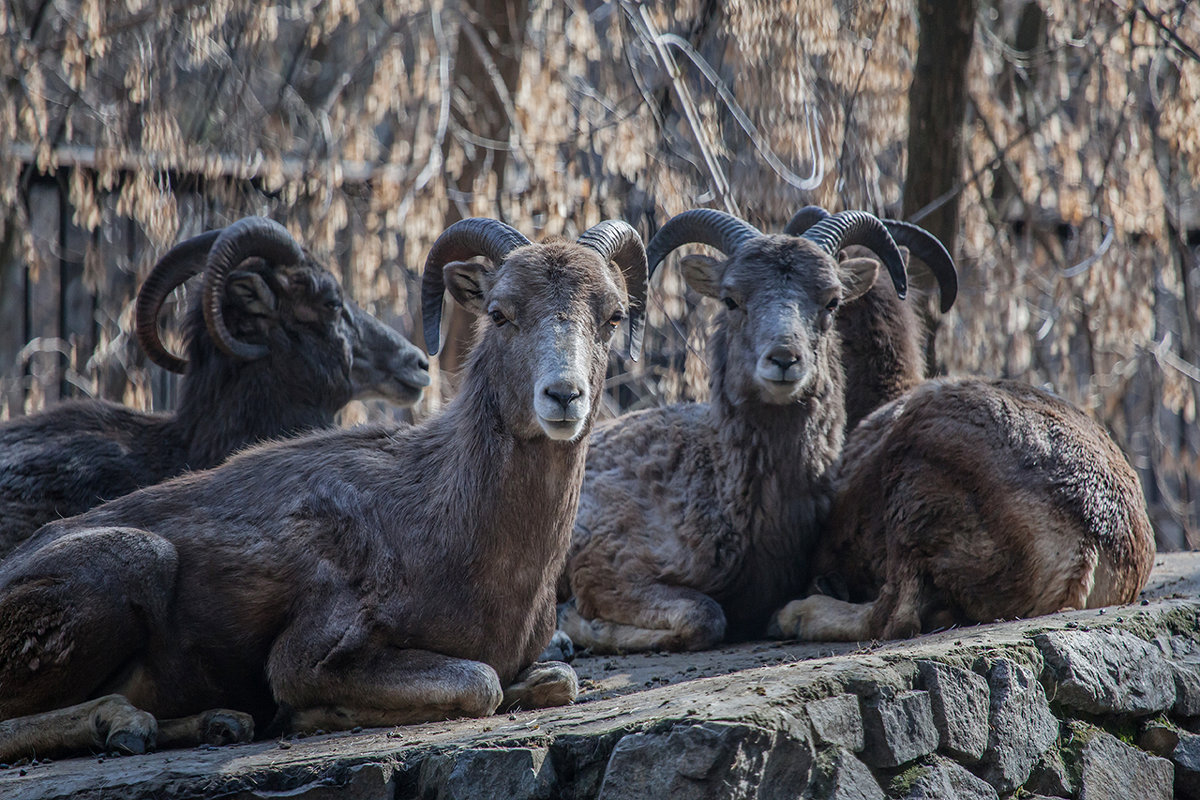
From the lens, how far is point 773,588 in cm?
625

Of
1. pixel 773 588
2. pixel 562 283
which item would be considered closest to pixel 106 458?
pixel 562 283

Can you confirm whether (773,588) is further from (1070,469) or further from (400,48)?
(400,48)

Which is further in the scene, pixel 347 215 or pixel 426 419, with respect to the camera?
pixel 347 215

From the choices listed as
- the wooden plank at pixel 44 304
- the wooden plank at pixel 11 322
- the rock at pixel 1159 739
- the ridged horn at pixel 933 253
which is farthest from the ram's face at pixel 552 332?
the wooden plank at pixel 44 304

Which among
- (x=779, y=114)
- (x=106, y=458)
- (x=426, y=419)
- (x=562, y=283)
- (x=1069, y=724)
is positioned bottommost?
(x=1069, y=724)

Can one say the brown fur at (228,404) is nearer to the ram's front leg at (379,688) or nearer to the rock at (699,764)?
the ram's front leg at (379,688)

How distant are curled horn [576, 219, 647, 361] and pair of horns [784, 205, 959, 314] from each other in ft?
6.17

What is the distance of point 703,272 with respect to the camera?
679cm

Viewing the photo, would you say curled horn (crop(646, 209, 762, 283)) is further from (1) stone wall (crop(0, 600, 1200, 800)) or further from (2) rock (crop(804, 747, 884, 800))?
(2) rock (crop(804, 747, 884, 800))

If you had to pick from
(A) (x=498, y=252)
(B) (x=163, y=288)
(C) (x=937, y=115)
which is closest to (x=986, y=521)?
(A) (x=498, y=252)

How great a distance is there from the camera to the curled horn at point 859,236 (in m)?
6.50

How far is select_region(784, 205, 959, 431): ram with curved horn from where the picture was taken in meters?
7.10

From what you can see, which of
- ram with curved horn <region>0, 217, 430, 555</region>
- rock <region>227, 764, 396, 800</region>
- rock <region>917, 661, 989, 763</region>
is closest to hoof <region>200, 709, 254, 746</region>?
rock <region>227, 764, 396, 800</region>

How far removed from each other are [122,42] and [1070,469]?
7.96 m
